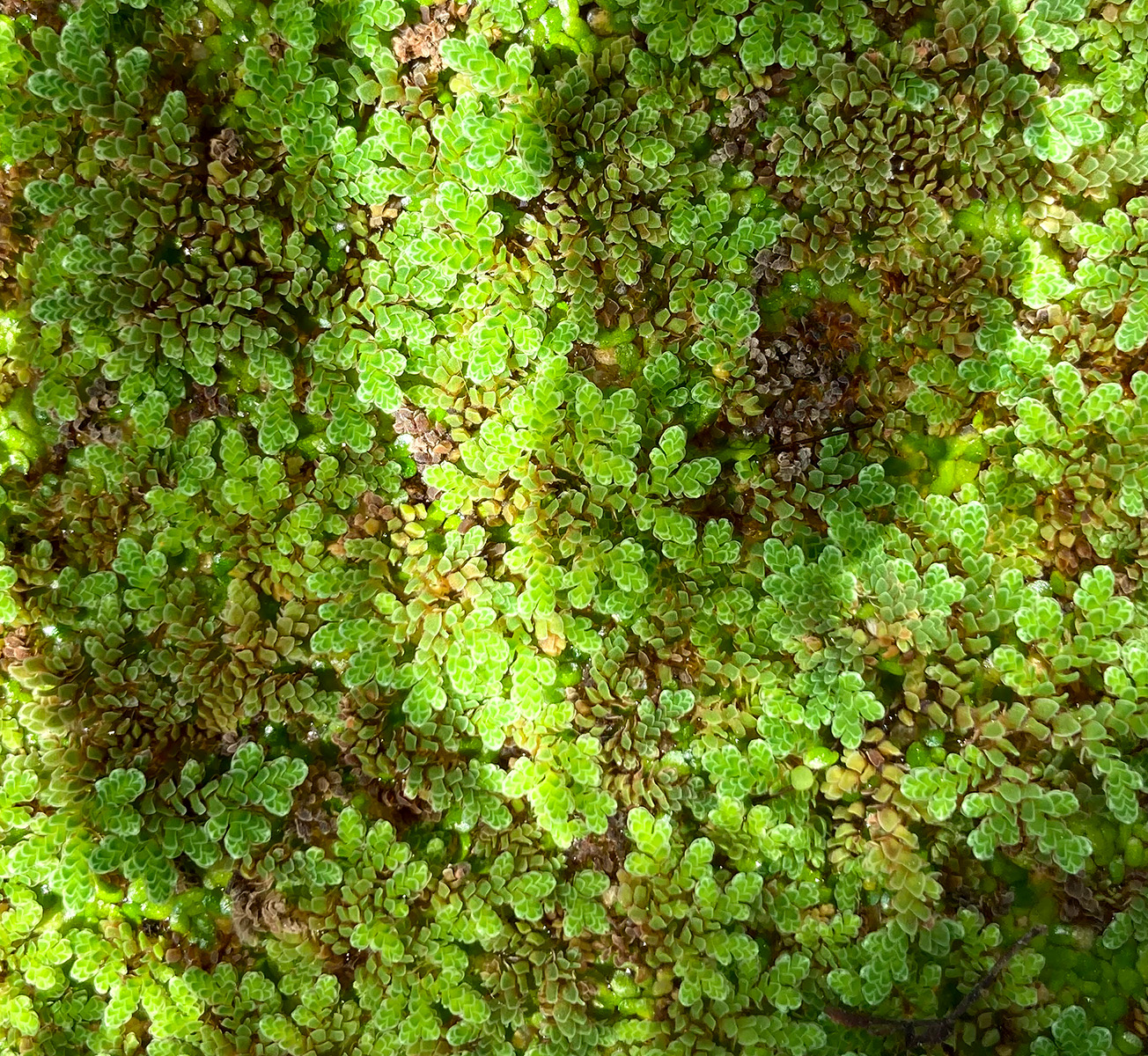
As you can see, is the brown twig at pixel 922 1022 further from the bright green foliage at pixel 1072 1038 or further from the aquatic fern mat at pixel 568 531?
→ the bright green foliage at pixel 1072 1038

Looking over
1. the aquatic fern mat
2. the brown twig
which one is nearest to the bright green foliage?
the aquatic fern mat

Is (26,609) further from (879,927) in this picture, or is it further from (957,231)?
(957,231)

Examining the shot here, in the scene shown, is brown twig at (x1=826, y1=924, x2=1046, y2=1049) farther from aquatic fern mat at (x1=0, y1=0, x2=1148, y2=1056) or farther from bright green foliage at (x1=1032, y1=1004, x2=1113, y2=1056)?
bright green foliage at (x1=1032, y1=1004, x2=1113, y2=1056)

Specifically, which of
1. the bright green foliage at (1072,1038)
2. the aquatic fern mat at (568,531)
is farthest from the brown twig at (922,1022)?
the bright green foliage at (1072,1038)

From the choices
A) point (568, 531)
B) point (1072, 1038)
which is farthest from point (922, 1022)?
point (568, 531)

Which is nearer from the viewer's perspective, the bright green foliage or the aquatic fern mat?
the bright green foliage

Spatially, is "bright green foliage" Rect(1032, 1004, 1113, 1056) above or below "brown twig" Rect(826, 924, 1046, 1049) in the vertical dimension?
above

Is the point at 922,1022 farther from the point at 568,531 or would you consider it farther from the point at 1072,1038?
the point at 568,531

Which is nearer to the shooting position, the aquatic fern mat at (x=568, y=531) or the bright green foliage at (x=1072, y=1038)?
the bright green foliage at (x=1072, y=1038)
